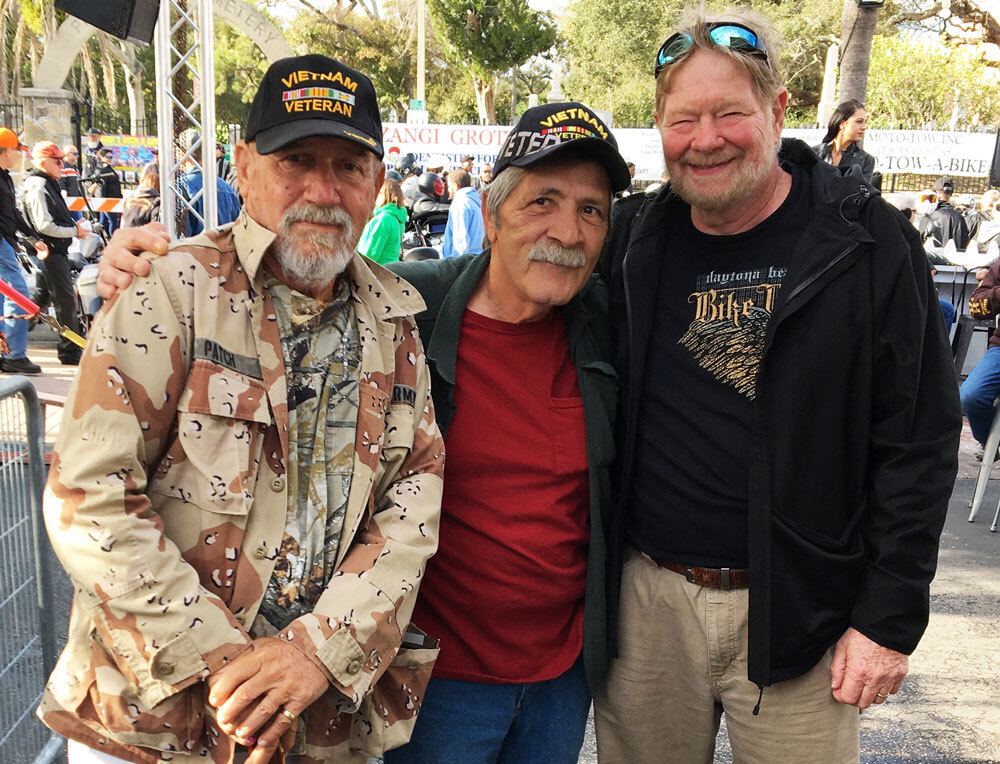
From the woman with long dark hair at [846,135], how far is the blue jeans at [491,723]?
6.17 meters

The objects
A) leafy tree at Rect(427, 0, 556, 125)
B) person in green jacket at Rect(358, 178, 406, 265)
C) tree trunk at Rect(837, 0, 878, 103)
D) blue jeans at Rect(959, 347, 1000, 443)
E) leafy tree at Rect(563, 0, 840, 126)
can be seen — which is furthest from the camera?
leafy tree at Rect(563, 0, 840, 126)

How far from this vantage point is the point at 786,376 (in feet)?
6.70

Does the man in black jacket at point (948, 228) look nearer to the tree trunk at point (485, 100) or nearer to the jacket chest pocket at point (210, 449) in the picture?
the jacket chest pocket at point (210, 449)

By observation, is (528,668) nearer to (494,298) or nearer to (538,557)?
(538,557)

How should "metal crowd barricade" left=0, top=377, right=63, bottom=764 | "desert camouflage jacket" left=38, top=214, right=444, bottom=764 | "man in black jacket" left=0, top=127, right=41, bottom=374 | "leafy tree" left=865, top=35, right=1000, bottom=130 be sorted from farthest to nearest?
"leafy tree" left=865, top=35, right=1000, bottom=130, "man in black jacket" left=0, top=127, right=41, bottom=374, "metal crowd barricade" left=0, top=377, right=63, bottom=764, "desert camouflage jacket" left=38, top=214, right=444, bottom=764

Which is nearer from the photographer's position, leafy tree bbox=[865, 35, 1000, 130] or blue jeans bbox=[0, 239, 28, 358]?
blue jeans bbox=[0, 239, 28, 358]

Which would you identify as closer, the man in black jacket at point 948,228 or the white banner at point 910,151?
the man in black jacket at point 948,228

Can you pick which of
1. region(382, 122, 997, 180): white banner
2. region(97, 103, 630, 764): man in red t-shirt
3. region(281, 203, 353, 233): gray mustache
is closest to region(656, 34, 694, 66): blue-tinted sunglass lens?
region(97, 103, 630, 764): man in red t-shirt

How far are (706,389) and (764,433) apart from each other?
0.19 metres

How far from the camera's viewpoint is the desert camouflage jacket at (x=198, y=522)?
155 cm

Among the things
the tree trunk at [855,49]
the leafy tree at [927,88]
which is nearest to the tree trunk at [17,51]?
the leafy tree at [927,88]

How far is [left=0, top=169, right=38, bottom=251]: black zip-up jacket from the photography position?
9.08m

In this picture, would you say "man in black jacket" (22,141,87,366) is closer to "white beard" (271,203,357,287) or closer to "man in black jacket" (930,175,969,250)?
"white beard" (271,203,357,287)

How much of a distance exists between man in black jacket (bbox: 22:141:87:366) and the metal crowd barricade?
7469 mm
